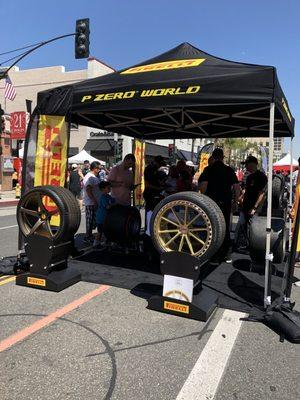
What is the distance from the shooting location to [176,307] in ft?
13.8

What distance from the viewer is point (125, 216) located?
6.62m

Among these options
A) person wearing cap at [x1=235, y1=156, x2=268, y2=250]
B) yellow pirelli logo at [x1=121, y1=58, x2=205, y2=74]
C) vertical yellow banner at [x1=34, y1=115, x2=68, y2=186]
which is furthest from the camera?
person wearing cap at [x1=235, y1=156, x2=268, y2=250]

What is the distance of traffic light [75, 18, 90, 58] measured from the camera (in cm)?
1500

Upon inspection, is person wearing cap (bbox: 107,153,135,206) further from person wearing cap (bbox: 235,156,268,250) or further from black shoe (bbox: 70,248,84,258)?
person wearing cap (bbox: 235,156,268,250)

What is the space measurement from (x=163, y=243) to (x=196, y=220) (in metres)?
0.48

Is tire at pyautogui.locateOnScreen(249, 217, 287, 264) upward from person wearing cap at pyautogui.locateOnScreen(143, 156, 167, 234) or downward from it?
downward

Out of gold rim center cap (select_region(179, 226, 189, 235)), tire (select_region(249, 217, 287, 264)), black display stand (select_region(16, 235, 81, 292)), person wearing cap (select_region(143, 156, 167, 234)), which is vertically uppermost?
person wearing cap (select_region(143, 156, 167, 234))

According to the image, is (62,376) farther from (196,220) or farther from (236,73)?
(236,73)

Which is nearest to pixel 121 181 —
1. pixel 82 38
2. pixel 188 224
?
pixel 188 224

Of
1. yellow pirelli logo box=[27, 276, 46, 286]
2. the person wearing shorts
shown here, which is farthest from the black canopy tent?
yellow pirelli logo box=[27, 276, 46, 286]

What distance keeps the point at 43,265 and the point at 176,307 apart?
5.92ft

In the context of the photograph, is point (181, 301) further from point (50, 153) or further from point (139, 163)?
point (139, 163)

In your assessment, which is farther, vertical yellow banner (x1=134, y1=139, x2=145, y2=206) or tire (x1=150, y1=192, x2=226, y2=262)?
vertical yellow banner (x1=134, y1=139, x2=145, y2=206)

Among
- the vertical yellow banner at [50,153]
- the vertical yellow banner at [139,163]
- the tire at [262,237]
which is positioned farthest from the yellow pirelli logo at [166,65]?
the vertical yellow banner at [139,163]
